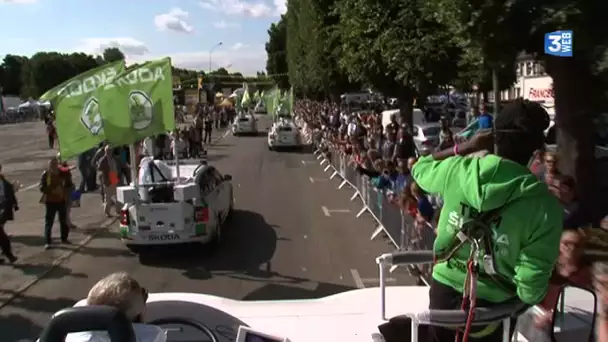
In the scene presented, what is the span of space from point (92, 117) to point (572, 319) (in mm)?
8605

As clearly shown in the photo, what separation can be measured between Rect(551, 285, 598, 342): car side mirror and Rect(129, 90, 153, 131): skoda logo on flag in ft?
27.7

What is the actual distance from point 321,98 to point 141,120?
5833 cm

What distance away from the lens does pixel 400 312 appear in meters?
4.30

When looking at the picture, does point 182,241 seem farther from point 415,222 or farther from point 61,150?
point 415,222

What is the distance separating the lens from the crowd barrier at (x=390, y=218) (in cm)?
888

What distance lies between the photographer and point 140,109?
37.6ft

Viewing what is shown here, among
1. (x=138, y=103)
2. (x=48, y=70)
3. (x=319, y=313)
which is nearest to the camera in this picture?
(x=319, y=313)

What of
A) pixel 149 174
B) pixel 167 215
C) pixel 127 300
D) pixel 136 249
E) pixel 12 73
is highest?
pixel 12 73

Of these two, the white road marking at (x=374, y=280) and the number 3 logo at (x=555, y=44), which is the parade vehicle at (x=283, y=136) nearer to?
the white road marking at (x=374, y=280)

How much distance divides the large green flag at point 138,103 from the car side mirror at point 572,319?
8370 mm

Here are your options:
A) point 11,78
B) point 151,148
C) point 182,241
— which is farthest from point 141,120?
point 11,78

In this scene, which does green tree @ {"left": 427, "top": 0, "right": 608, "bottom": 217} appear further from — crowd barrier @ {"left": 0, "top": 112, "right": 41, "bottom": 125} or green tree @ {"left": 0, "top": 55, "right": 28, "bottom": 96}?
green tree @ {"left": 0, "top": 55, "right": 28, "bottom": 96}

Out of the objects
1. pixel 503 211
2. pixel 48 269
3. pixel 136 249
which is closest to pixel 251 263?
pixel 136 249

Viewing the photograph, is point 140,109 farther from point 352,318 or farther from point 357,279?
point 352,318
